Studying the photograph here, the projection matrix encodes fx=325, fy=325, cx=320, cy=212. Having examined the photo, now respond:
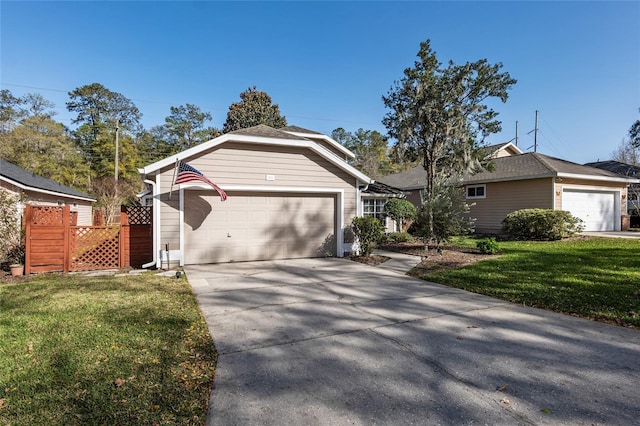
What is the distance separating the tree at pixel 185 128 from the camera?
151ft

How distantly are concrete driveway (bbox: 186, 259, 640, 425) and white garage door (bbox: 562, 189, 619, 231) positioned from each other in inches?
529

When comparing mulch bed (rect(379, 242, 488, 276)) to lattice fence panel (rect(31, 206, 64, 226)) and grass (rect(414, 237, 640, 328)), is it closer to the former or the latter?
grass (rect(414, 237, 640, 328))

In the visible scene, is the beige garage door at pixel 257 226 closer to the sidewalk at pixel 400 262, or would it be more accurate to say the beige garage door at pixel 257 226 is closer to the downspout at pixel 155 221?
the downspout at pixel 155 221

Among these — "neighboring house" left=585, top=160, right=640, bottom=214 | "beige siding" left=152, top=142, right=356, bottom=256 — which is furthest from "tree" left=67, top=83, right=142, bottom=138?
"neighboring house" left=585, top=160, right=640, bottom=214

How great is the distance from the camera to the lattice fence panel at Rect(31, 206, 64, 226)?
7.74 metres

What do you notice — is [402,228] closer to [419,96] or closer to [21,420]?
[419,96]

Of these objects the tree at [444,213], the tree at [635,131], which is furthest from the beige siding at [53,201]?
the tree at [635,131]

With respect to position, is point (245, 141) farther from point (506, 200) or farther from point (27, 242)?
point (506, 200)

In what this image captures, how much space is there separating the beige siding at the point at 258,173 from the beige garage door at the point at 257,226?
14.1 inches

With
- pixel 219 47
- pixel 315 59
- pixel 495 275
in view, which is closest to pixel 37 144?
pixel 219 47

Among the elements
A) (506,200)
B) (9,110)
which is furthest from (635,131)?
(9,110)

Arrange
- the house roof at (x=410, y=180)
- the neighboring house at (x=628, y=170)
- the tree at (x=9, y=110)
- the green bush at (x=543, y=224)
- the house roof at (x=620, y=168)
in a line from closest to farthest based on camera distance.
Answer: the green bush at (x=543, y=224), the house roof at (x=410, y=180), the neighboring house at (x=628, y=170), the house roof at (x=620, y=168), the tree at (x=9, y=110)

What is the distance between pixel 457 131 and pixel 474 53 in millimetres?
3190

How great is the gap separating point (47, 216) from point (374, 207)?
12007 millimetres
